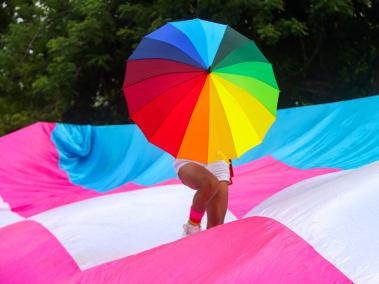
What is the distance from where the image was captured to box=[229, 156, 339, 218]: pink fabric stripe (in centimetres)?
346

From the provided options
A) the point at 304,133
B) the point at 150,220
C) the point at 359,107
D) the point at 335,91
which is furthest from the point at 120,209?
the point at 335,91

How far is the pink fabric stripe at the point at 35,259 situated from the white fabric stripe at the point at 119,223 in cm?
5

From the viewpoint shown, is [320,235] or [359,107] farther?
[359,107]

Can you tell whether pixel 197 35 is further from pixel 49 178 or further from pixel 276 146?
pixel 49 178

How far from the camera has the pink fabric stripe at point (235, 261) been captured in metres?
1.83

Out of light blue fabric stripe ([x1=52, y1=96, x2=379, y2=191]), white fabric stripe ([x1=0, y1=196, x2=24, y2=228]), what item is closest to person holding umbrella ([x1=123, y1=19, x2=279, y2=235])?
light blue fabric stripe ([x1=52, y1=96, x2=379, y2=191])

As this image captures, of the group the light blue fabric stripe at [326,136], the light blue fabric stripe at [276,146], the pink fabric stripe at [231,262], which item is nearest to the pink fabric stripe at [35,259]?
the pink fabric stripe at [231,262]

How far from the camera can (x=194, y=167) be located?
2775 mm

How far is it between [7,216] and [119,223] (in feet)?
4.20

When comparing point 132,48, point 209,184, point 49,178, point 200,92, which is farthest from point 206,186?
point 132,48

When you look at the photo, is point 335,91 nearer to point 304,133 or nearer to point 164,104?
point 304,133

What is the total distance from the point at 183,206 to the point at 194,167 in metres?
0.83

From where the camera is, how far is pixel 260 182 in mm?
3742

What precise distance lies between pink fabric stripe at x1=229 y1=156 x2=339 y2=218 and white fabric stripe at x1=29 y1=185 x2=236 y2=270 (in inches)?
6.2
